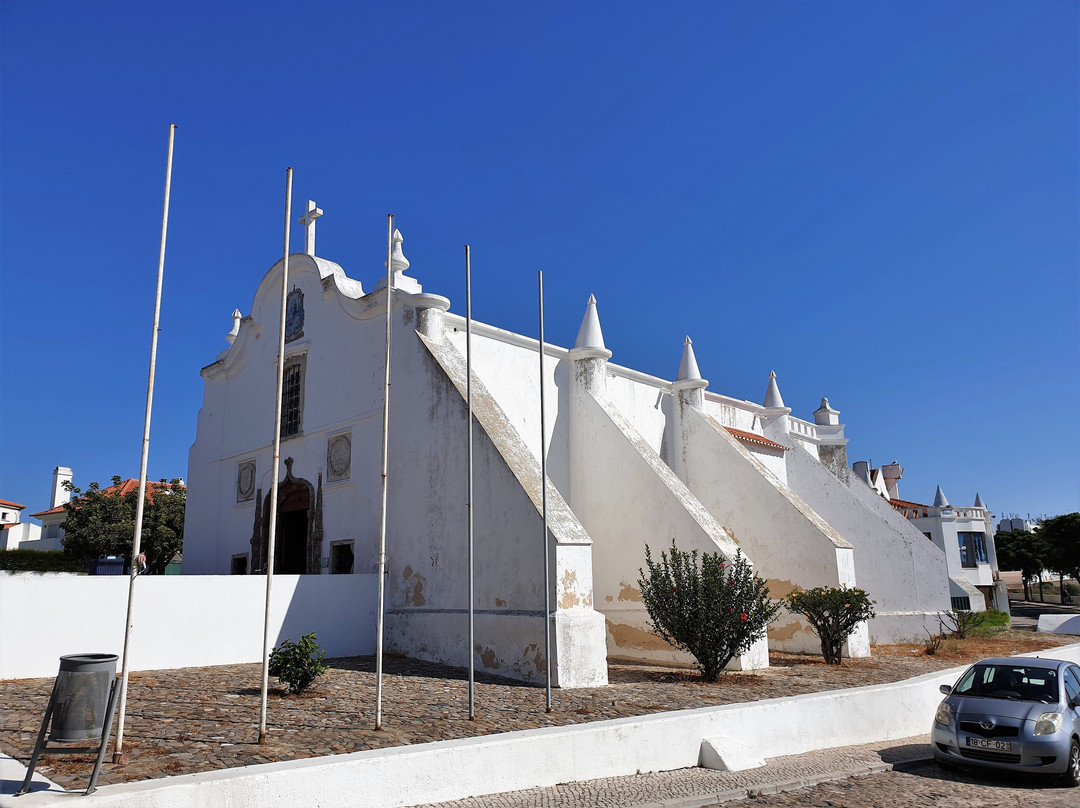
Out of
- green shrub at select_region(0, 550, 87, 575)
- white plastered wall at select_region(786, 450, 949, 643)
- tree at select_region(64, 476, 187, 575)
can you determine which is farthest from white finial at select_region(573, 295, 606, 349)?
green shrub at select_region(0, 550, 87, 575)

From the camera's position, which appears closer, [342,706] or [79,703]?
[79,703]

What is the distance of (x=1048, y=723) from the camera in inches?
300

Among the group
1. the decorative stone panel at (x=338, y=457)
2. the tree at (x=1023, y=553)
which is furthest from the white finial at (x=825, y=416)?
the tree at (x=1023, y=553)

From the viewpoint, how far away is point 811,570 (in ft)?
49.5

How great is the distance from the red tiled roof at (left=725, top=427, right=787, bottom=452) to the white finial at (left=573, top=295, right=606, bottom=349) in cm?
542

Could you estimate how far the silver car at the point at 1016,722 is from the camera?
24.5 feet

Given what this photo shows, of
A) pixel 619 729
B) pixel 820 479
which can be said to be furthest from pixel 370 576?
pixel 820 479

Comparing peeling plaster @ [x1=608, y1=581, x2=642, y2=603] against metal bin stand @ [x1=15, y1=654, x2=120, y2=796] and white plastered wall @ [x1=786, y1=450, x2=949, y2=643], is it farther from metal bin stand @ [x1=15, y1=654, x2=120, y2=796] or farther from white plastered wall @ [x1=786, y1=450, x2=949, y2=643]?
metal bin stand @ [x1=15, y1=654, x2=120, y2=796]

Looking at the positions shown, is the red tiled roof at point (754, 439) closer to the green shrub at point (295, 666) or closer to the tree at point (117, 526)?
the green shrub at point (295, 666)

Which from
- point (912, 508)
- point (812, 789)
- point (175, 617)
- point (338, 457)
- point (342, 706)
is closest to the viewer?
point (812, 789)

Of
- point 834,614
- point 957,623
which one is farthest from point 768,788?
point 957,623

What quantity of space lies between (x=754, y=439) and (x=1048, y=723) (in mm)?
12621

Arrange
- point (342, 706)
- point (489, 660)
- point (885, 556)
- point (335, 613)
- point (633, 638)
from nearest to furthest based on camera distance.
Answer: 1. point (342, 706)
2. point (489, 660)
3. point (335, 613)
4. point (633, 638)
5. point (885, 556)

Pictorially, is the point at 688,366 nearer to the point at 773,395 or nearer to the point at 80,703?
the point at 773,395
